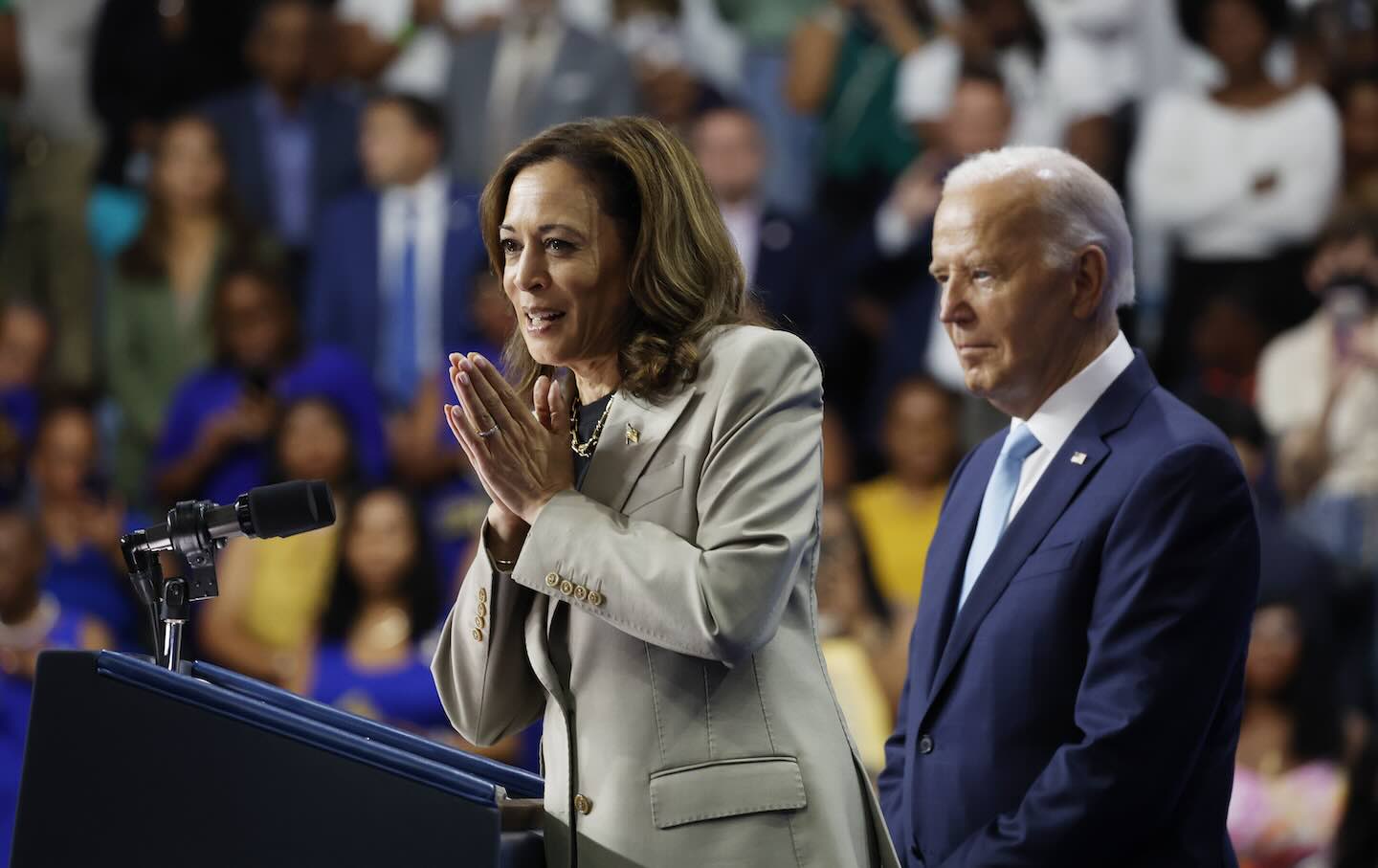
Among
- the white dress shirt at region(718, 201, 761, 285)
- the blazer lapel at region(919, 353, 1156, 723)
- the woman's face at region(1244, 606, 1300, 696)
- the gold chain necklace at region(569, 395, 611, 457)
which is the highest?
the white dress shirt at region(718, 201, 761, 285)

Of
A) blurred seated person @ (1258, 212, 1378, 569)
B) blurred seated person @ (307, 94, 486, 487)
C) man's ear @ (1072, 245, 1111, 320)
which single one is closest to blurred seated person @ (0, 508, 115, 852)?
blurred seated person @ (307, 94, 486, 487)

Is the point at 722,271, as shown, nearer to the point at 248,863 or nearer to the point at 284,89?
the point at 248,863

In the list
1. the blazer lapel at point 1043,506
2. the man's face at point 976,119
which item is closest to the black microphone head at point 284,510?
the blazer lapel at point 1043,506

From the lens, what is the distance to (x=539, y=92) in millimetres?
7473

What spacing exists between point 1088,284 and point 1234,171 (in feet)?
15.1

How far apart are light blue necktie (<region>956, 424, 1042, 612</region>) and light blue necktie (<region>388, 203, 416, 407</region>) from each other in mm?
4925

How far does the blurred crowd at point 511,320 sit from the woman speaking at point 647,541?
172 inches

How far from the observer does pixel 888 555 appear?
6707 millimetres

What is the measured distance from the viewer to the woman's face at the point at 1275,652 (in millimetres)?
6281

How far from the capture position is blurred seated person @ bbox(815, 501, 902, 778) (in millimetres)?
6344

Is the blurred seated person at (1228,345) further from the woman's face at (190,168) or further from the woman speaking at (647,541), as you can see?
the woman speaking at (647,541)

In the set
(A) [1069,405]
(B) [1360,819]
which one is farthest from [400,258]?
(A) [1069,405]

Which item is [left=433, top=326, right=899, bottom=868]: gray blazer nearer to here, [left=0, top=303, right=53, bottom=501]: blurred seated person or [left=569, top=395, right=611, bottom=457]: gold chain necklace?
[left=569, top=395, right=611, bottom=457]: gold chain necklace

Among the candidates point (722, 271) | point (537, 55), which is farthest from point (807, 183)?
point (722, 271)
